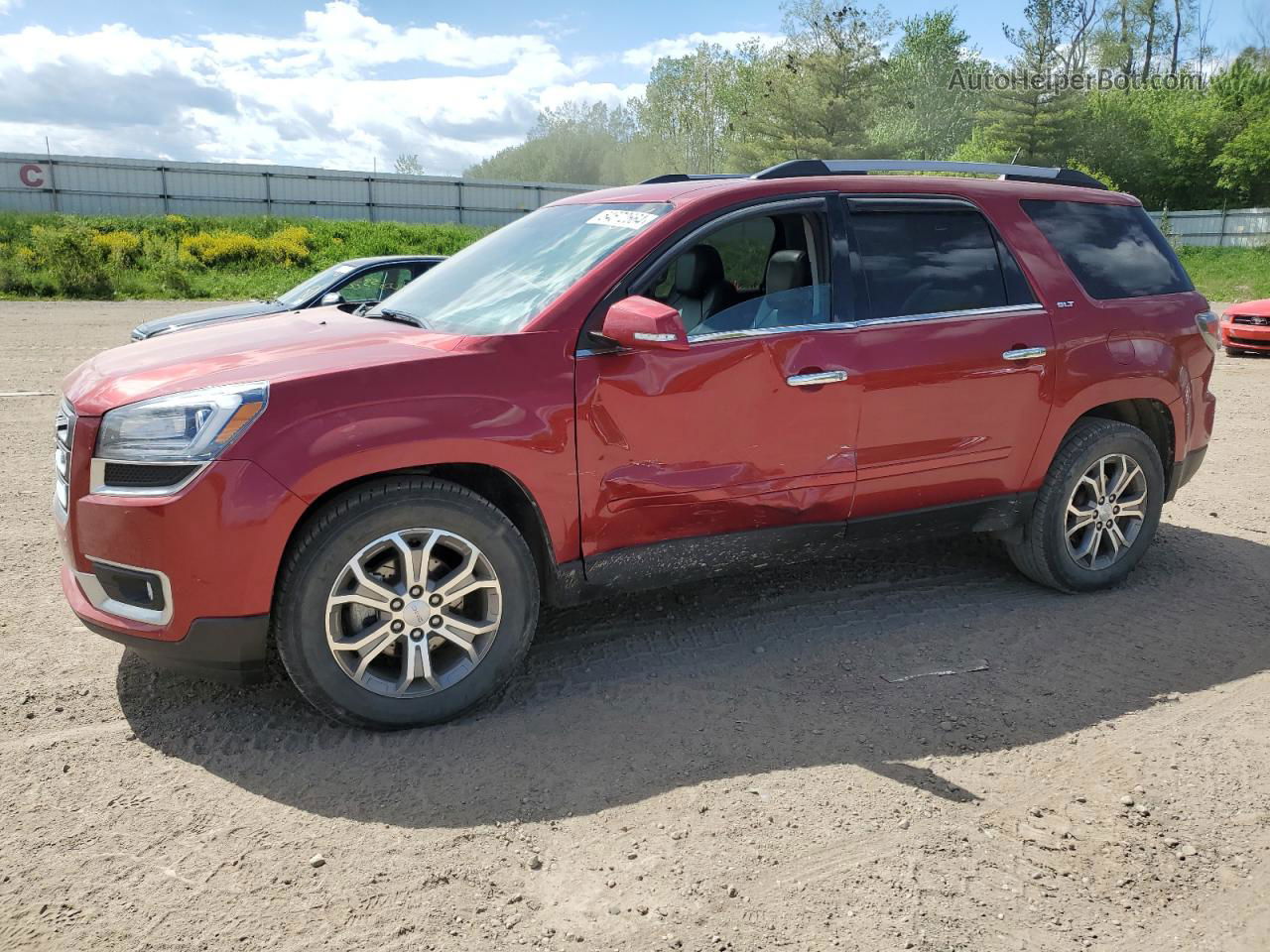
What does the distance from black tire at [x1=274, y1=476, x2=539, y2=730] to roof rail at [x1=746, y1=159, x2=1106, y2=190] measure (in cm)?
171

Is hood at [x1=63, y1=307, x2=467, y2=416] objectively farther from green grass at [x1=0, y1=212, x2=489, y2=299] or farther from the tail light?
green grass at [x1=0, y1=212, x2=489, y2=299]

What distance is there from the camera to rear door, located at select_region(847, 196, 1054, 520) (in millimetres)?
4152

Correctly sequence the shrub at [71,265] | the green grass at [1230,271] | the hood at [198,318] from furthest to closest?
the green grass at [1230,271] < the shrub at [71,265] < the hood at [198,318]

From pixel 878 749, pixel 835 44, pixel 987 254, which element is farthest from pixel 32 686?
pixel 835 44

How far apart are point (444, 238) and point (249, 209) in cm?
797

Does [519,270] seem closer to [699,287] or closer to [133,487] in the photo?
[699,287]

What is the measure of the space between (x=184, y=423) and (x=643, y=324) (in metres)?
1.47

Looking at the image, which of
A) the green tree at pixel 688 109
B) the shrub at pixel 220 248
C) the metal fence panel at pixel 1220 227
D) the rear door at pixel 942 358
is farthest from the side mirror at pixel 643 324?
the green tree at pixel 688 109

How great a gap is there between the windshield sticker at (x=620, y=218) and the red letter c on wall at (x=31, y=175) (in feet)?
129

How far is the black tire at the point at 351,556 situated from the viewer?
3246 mm

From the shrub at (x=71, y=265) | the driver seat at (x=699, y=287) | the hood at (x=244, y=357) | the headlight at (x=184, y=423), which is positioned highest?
the shrub at (x=71, y=265)

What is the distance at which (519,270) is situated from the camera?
4090 mm

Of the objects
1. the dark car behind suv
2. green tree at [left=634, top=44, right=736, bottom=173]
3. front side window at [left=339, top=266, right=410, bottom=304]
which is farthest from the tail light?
green tree at [left=634, top=44, right=736, bottom=173]

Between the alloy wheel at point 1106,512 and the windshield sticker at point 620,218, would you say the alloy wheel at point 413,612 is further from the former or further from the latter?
the alloy wheel at point 1106,512
